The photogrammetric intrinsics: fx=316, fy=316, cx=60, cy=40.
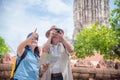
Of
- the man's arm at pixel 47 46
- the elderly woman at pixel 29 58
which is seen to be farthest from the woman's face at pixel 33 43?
the man's arm at pixel 47 46

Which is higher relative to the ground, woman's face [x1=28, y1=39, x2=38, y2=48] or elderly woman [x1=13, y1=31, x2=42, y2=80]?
woman's face [x1=28, y1=39, x2=38, y2=48]

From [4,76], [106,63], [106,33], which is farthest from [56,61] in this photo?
[106,33]

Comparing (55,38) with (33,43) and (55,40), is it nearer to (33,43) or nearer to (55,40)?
(55,40)

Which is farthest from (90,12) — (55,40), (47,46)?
(47,46)

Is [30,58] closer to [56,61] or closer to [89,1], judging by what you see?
[56,61]

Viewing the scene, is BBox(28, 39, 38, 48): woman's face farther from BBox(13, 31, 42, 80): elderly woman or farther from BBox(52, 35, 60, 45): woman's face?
BBox(52, 35, 60, 45): woman's face

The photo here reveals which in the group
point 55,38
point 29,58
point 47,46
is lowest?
point 29,58

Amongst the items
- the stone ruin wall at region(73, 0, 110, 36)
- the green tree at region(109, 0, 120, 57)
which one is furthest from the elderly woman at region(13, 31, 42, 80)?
the stone ruin wall at region(73, 0, 110, 36)

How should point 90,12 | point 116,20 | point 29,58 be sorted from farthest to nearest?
point 90,12 → point 116,20 → point 29,58

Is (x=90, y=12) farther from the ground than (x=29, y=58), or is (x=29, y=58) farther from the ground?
(x=90, y=12)

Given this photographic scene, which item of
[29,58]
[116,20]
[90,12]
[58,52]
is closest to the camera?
[29,58]

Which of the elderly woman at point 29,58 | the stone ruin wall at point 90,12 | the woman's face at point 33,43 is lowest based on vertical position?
the elderly woman at point 29,58

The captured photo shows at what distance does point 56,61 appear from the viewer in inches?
187

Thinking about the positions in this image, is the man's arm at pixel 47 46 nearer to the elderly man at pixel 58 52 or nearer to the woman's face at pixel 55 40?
the elderly man at pixel 58 52
